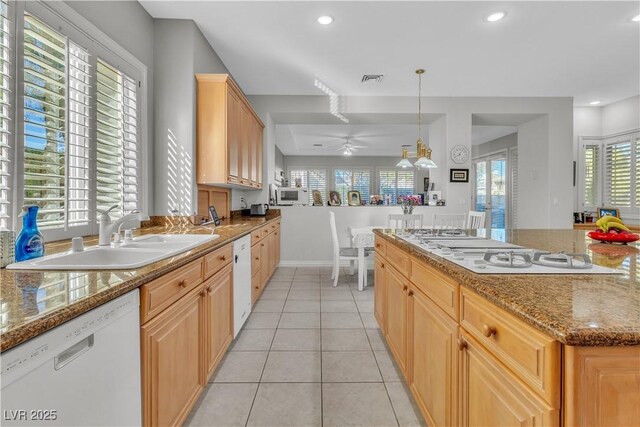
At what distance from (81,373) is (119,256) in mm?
914

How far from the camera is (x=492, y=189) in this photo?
7.49m

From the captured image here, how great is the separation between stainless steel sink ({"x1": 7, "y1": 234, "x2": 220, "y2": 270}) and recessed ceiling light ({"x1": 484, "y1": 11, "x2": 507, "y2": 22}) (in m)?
3.00

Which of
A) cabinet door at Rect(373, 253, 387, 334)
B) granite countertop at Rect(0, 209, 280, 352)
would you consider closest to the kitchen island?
cabinet door at Rect(373, 253, 387, 334)

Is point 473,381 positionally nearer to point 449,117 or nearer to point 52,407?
point 52,407

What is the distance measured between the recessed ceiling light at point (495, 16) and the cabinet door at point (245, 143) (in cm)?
255

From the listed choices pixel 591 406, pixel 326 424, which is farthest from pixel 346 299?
pixel 591 406

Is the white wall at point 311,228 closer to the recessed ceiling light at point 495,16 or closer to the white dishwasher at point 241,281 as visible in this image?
the white dishwasher at point 241,281

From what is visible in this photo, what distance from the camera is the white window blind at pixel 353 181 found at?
9.95 metres

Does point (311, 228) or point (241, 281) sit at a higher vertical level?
point (311, 228)

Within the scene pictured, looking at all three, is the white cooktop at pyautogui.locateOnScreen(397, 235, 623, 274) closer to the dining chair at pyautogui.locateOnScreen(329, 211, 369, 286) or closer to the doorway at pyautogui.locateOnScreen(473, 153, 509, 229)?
the dining chair at pyautogui.locateOnScreen(329, 211, 369, 286)

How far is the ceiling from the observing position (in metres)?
2.69

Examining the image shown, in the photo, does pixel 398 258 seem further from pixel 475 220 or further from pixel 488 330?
pixel 475 220

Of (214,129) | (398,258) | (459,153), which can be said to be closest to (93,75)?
(214,129)

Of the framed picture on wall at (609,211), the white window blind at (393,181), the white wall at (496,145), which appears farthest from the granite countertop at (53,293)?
the white window blind at (393,181)
